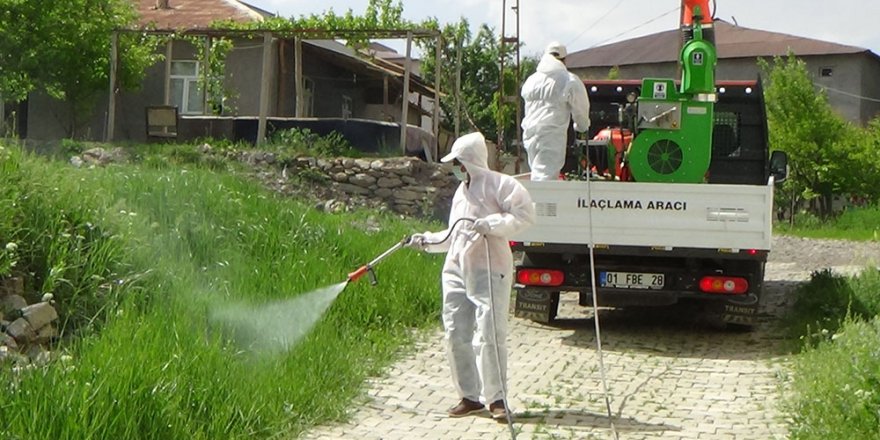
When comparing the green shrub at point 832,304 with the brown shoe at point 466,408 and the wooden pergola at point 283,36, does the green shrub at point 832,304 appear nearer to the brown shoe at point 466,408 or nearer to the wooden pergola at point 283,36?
the brown shoe at point 466,408

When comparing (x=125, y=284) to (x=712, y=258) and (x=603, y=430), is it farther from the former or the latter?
(x=712, y=258)

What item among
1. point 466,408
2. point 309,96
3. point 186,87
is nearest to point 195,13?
point 186,87

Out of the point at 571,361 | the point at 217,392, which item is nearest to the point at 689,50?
the point at 571,361

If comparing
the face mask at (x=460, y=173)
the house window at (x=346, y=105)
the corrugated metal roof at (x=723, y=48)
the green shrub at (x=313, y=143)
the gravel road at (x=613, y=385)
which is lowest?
the gravel road at (x=613, y=385)

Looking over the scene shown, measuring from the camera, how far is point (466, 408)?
9.07 meters

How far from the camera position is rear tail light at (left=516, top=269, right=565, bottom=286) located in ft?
42.3

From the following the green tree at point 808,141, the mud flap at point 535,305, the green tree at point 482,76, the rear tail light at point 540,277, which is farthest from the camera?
the green tree at point 482,76

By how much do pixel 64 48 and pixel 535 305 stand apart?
16715 mm

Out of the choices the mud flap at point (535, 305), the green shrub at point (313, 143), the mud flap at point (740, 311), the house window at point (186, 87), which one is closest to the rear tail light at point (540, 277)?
the mud flap at point (535, 305)

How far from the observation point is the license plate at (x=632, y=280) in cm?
1262

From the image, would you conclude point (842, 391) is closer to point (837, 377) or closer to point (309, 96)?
point (837, 377)

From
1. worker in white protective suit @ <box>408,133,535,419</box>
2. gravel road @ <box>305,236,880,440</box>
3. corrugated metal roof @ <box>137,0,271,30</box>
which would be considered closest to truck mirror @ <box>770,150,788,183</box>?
gravel road @ <box>305,236,880,440</box>

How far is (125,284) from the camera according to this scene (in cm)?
988

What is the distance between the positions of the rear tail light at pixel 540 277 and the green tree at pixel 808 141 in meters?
32.6
